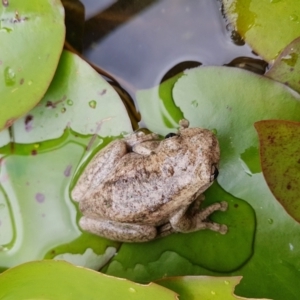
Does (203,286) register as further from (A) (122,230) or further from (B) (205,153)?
(B) (205,153)

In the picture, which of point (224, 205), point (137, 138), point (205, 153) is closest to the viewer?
point (205, 153)

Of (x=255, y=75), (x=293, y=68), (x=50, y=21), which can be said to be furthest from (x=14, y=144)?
(x=293, y=68)

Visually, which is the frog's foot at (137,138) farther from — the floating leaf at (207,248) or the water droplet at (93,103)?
the floating leaf at (207,248)

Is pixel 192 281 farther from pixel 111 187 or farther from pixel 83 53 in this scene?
pixel 83 53

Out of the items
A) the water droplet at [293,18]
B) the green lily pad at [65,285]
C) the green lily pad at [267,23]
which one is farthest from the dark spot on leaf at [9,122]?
the water droplet at [293,18]

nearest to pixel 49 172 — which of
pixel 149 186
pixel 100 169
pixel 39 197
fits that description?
pixel 39 197
